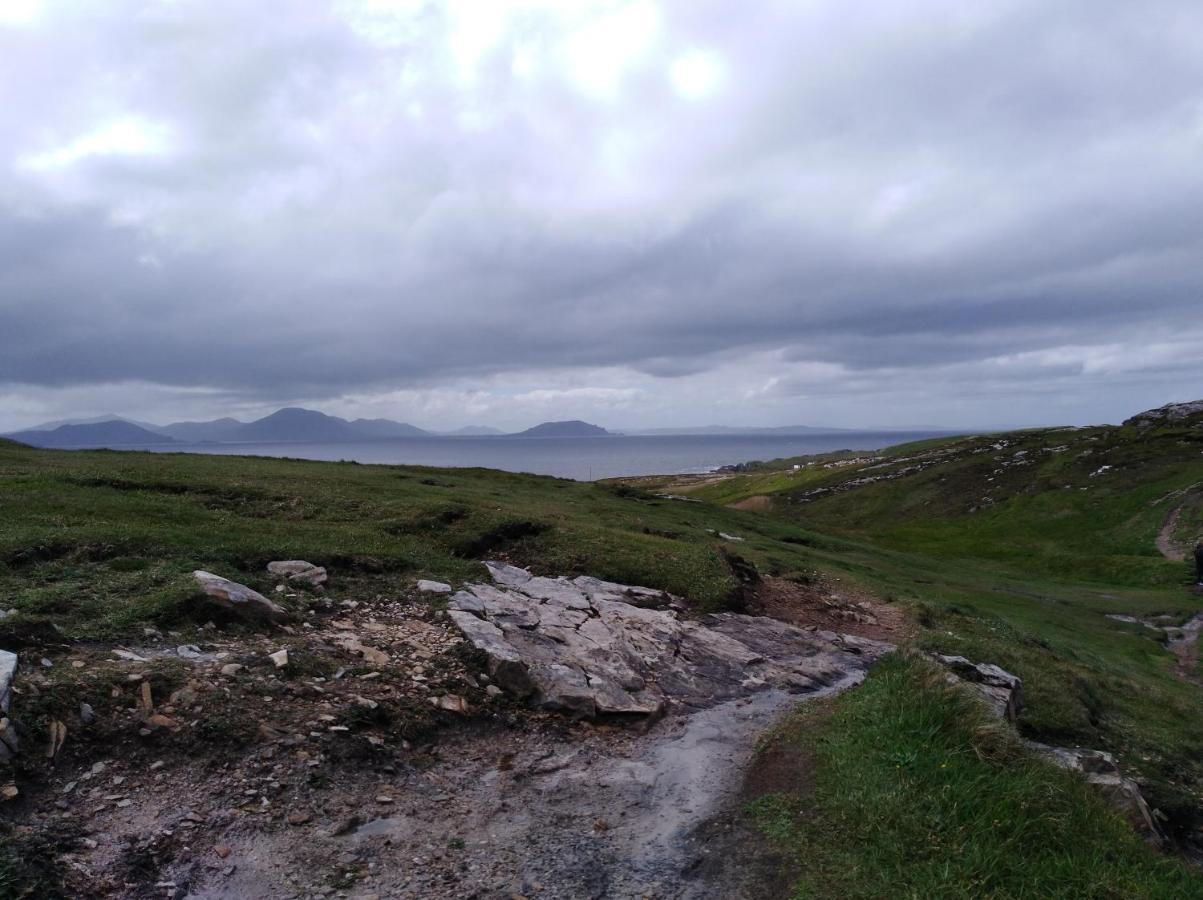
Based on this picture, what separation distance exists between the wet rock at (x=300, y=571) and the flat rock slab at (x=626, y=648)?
12.0 feet

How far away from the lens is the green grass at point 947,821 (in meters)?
7.65

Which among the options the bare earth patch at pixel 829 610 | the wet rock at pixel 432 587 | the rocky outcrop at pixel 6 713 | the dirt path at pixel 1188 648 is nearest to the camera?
the rocky outcrop at pixel 6 713

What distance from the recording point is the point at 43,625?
11.6m

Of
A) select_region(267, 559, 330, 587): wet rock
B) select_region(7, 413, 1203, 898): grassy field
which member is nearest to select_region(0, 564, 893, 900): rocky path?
select_region(267, 559, 330, 587): wet rock

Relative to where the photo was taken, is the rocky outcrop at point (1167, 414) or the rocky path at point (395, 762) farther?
the rocky outcrop at point (1167, 414)

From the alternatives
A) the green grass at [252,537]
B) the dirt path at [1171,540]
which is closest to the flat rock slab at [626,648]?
the green grass at [252,537]

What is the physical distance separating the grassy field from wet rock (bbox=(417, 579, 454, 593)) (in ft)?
2.10

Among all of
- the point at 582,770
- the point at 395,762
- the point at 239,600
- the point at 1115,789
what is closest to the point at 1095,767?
the point at 1115,789

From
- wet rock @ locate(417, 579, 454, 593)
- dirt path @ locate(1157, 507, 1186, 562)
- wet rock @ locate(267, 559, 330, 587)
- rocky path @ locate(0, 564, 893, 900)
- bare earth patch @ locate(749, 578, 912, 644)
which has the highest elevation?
wet rock @ locate(267, 559, 330, 587)

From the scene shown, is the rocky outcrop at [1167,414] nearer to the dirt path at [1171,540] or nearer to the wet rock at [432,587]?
the dirt path at [1171,540]

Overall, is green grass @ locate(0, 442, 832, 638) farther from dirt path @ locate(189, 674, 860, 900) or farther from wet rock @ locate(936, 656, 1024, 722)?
wet rock @ locate(936, 656, 1024, 722)

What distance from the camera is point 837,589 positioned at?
29641mm

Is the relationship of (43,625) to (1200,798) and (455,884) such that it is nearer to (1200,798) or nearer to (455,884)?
(455,884)

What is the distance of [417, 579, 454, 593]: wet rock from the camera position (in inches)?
701
